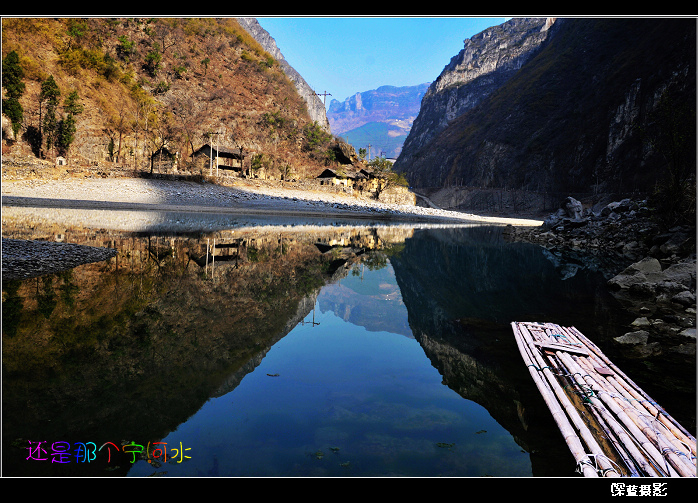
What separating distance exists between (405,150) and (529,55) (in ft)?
212

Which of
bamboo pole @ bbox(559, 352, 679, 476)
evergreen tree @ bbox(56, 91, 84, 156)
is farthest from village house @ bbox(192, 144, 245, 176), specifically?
bamboo pole @ bbox(559, 352, 679, 476)

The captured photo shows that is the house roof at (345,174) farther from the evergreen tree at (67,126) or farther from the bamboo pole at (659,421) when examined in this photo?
the bamboo pole at (659,421)

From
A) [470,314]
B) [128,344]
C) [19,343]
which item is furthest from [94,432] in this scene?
[470,314]

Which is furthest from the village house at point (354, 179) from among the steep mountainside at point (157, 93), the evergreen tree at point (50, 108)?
the evergreen tree at point (50, 108)

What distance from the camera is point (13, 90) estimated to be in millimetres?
41531

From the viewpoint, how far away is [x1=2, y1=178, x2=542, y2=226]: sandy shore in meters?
33.1

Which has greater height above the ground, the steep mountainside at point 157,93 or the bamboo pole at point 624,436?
the steep mountainside at point 157,93

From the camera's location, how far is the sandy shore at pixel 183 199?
1302 inches

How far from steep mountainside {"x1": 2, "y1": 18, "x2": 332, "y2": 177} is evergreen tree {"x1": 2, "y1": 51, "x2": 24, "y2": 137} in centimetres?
116

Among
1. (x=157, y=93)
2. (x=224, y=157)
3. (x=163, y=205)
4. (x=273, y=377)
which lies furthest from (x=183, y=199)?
(x=273, y=377)

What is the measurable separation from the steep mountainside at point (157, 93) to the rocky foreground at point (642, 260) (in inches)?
1685

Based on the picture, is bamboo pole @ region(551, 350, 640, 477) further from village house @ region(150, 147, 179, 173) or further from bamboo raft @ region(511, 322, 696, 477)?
village house @ region(150, 147, 179, 173)
